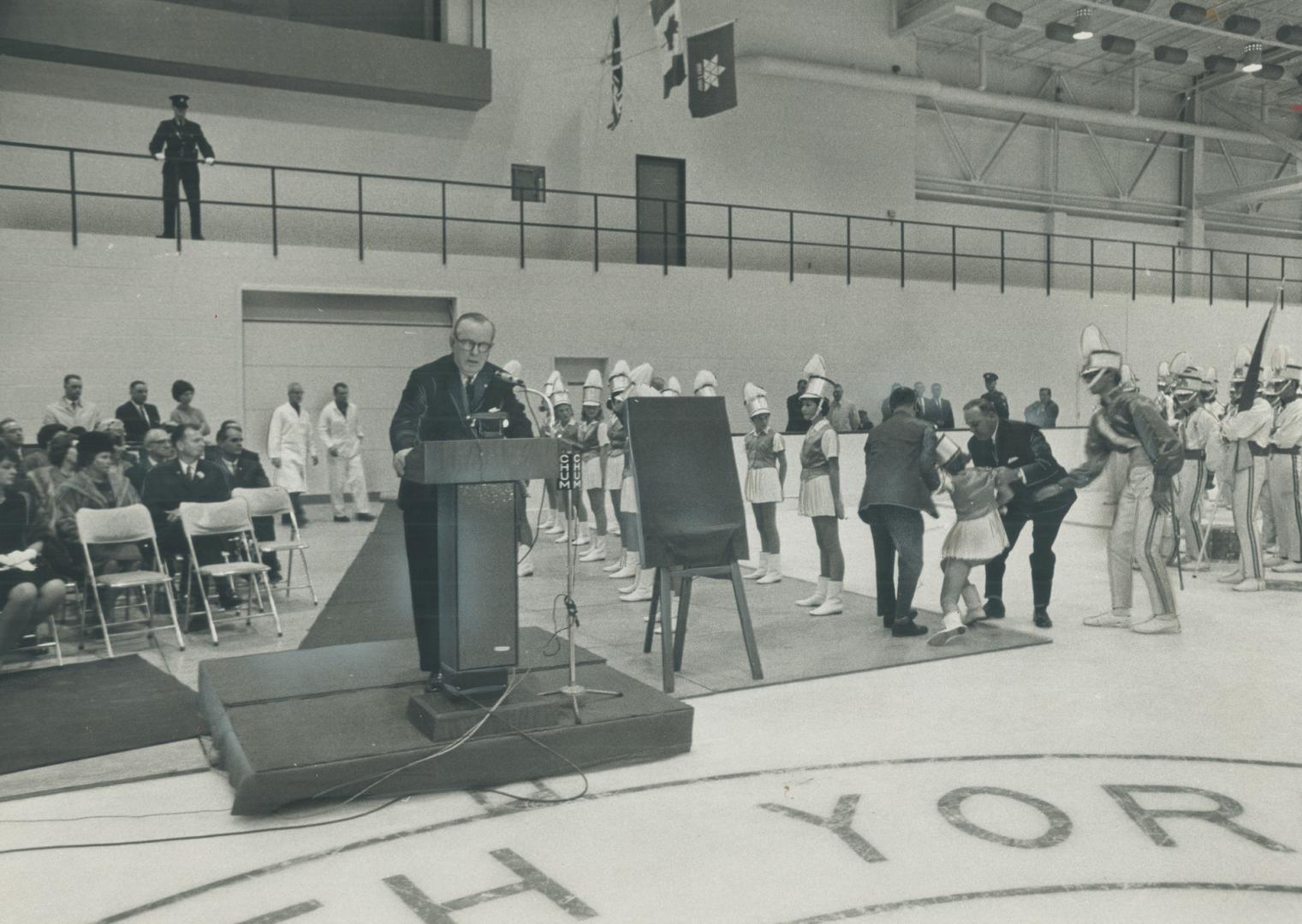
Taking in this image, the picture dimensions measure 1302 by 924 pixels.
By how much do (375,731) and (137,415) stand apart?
9.46 meters

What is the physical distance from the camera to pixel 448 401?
537 cm

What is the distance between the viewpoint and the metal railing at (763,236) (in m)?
15.1

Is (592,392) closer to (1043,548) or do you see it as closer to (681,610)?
(1043,548)

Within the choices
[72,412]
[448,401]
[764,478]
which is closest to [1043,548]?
[764,478]

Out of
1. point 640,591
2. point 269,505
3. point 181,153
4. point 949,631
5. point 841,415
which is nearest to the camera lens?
point 949,631

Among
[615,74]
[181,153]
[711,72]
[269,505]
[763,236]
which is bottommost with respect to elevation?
[269,505]

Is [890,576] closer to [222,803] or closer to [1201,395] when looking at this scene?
[222,803]

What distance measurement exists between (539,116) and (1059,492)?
42.5ft

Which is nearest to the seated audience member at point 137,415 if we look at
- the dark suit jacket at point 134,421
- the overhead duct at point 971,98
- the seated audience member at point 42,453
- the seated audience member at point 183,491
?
the dark suit jacket at point 134,421

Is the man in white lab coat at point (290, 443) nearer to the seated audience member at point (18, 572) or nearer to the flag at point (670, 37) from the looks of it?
the seated audience member at point (18, 572)

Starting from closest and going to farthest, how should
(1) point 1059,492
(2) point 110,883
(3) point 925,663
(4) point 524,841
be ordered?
(2) point 110,883, (4) point 524,841, (3) point 925,663, (1) point 1059,492

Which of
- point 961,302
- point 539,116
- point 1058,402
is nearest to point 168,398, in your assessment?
point 539,116

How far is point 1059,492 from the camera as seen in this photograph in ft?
24.9

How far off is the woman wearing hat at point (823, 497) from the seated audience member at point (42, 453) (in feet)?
19.7
